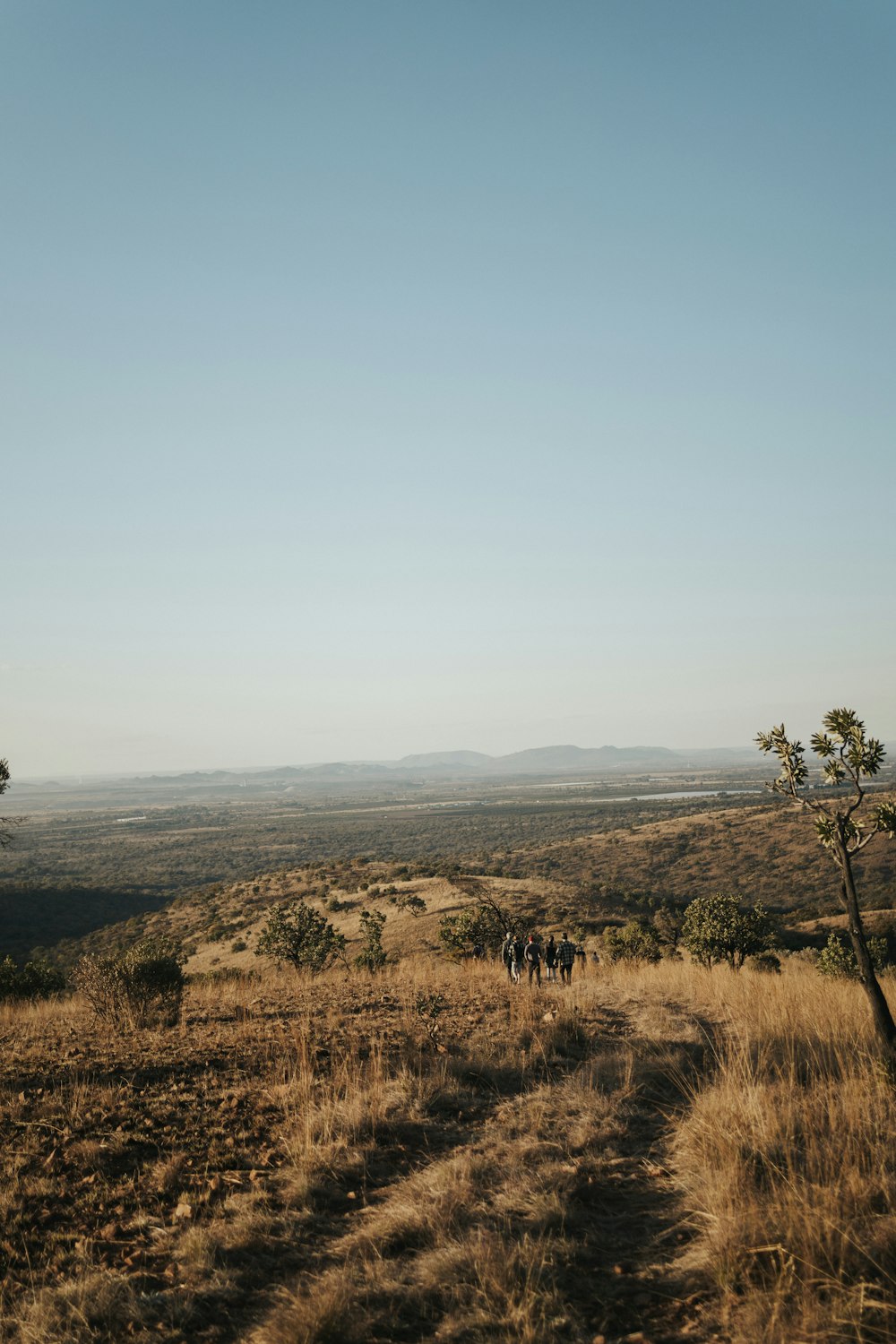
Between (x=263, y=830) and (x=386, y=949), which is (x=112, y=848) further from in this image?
(x=386, y=949)

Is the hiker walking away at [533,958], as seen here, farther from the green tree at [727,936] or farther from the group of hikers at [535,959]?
the green tree at [727,936]

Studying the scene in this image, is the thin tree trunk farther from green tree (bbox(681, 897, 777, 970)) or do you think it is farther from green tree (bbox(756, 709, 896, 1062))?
green tree (bbox(681, 897, 777, 970))

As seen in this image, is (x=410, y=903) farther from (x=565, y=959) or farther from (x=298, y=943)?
(x=565, y=959)

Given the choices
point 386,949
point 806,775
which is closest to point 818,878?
point 386,949

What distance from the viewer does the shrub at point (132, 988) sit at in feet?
37.0

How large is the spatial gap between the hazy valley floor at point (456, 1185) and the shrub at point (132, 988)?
5.28ft

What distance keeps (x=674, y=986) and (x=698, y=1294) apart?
949 centimetres

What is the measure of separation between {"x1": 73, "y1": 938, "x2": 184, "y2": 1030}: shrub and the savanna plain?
313mm

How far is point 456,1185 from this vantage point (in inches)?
212

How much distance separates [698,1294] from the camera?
4.14 meters

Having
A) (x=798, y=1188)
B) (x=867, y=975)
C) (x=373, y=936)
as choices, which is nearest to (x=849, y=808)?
(x=867, y=975)

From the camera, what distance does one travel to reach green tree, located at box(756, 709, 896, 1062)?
7363 millimetres

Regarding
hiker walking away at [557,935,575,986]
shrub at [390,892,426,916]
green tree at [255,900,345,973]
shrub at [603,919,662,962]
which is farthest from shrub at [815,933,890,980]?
shrub at [390,892,426,916]

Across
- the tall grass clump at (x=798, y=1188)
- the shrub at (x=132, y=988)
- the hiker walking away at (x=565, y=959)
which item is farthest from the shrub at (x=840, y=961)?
the shrub at (x=132, y=988)
